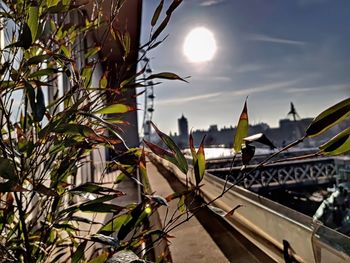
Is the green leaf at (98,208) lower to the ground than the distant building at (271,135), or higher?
lower

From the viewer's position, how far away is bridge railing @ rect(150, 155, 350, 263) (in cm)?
63

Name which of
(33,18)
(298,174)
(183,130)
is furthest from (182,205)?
(298,174)

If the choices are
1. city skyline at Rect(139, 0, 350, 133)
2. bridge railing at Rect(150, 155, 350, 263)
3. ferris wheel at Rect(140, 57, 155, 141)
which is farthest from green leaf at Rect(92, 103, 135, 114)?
city skyline at Rect(139, 0, 350, 133)

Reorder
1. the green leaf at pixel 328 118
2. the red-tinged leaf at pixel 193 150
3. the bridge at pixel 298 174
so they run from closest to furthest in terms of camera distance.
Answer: the green leaf at pixel 328 118 < the red-tinged leaf at pixel 193 150 < the bridge at pixel 298 174

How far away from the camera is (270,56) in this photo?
4973mm

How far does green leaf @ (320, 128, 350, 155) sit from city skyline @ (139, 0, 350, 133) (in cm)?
133

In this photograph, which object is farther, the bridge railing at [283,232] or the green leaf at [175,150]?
the bridge railing at [283,232]

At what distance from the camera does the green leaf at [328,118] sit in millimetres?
348

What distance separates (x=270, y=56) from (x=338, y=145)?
507 cm

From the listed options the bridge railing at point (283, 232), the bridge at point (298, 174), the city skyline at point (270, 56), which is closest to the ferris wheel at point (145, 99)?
the city skyline at point (270, 56)

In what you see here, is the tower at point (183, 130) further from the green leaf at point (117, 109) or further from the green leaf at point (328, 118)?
the green leaf at point (328, 118)

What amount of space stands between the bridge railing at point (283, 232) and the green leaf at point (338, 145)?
0.34m

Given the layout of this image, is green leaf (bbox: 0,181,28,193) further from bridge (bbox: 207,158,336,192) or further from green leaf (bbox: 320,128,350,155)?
bridge (bbox: 207,158,336,192)

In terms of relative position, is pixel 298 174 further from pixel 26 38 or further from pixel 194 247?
pixel 26 38
